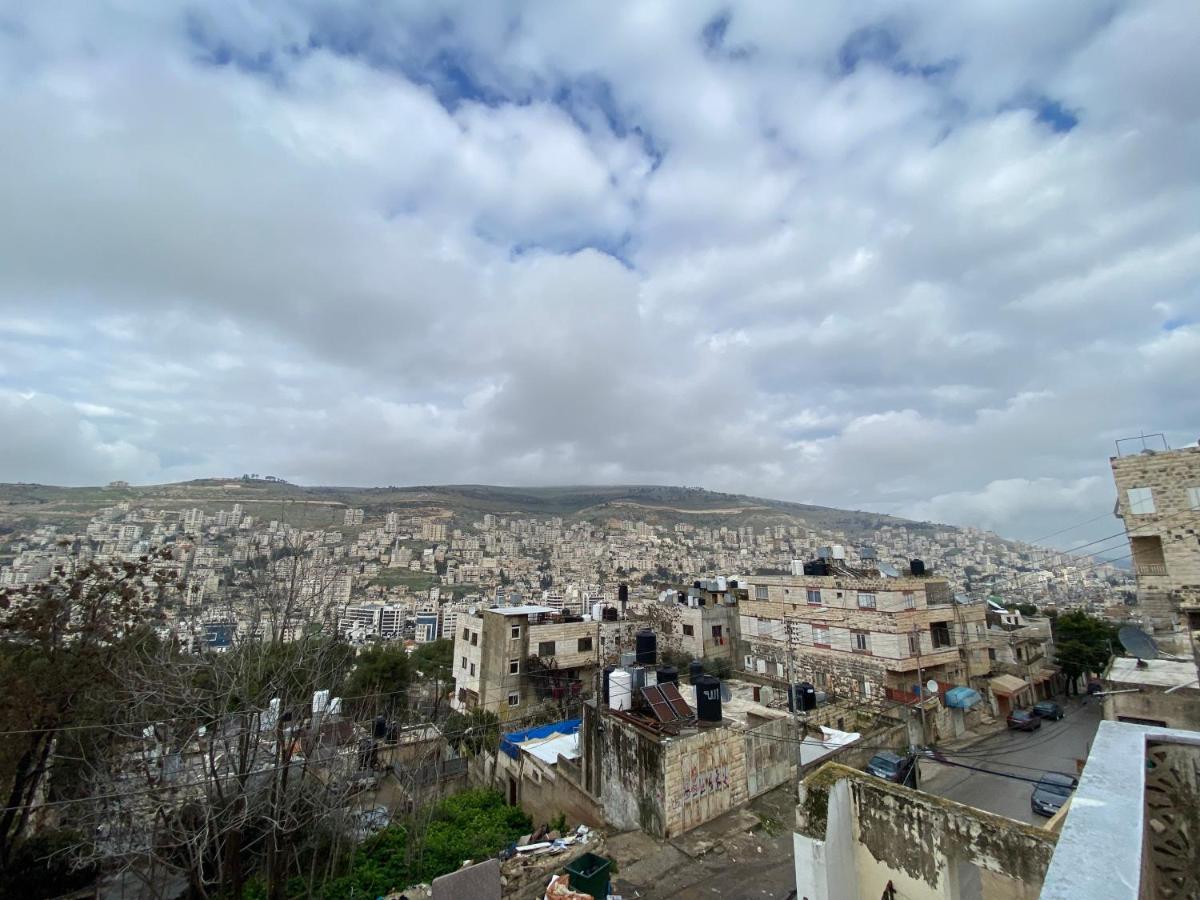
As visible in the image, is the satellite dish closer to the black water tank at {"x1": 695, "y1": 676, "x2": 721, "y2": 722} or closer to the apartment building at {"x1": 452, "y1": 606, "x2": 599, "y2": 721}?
the black water tank at {"x1": 695, "y1": 676, "x2": 721, "y2": 722}

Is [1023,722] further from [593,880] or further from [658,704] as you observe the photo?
[593,880]

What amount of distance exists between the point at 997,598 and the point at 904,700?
1357 inches

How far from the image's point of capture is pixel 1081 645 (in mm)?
34719

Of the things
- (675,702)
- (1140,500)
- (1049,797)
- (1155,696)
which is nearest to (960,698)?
(1049,797)

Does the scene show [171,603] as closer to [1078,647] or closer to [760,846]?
[760,846]

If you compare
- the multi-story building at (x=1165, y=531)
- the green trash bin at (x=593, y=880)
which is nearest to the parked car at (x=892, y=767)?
the green trash bin at (x=593, y=880)

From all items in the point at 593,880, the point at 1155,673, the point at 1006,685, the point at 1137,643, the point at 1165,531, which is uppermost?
the point at 1165,531

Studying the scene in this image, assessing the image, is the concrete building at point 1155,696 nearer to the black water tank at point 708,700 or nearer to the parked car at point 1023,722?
the black water tank at point 708,700

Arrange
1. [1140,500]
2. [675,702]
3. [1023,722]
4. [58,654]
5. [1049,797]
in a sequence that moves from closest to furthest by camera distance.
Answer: [675,702], [58,654], [1049,797], [1140,500], [1023,722]

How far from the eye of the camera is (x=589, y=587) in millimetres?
97625

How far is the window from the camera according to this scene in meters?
17.6

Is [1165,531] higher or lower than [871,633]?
higher

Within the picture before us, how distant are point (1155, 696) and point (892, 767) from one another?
7371 millimetres

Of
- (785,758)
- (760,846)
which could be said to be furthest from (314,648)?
(785,758)
